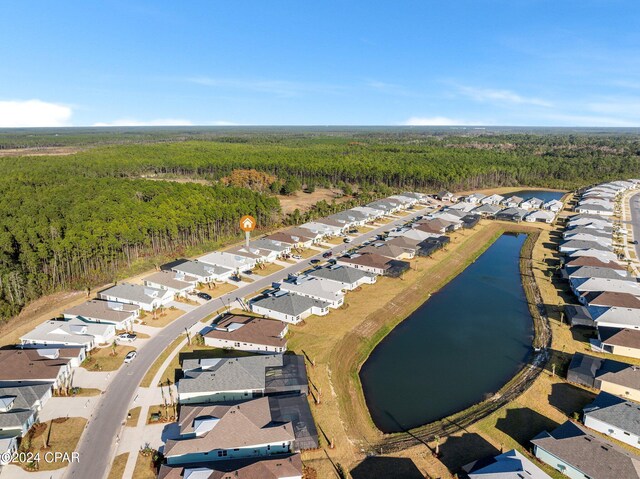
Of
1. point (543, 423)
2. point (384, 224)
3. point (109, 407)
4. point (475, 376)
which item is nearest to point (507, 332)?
point (475, 376)

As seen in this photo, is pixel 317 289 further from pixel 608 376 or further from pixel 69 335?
pixel 608 376

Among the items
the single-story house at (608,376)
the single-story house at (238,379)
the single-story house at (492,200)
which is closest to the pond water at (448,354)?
the single-story house at (608,376)

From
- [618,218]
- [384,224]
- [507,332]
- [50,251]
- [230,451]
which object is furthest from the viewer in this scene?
[618,218]

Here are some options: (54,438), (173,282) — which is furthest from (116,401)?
(173,282)

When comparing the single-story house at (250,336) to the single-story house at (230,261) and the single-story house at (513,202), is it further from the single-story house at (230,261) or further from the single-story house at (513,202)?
the single-story house at (513,202)

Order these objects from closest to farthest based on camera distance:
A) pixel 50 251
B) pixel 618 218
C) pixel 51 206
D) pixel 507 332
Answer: pixel 507 332
pixel 50 251
pixel 51 206
pixel 618 218

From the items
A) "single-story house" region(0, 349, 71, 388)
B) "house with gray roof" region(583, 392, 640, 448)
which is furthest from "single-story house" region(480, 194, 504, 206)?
"single-story house" region(0, 349, 71, 388)

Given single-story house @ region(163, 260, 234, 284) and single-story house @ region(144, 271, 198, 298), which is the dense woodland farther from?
single-story house @ region(163, 260, 234, 284)

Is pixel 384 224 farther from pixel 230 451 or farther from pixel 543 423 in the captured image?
pixel 230 451
